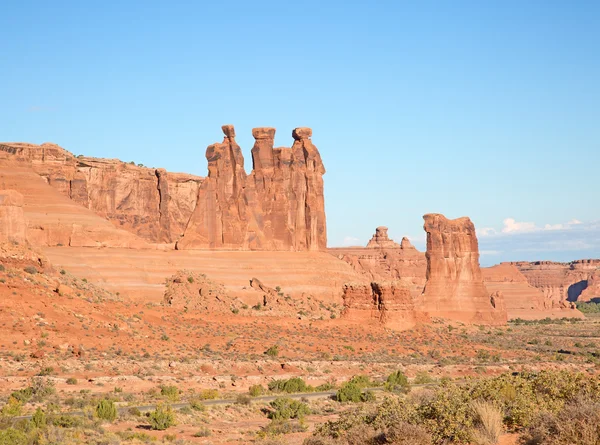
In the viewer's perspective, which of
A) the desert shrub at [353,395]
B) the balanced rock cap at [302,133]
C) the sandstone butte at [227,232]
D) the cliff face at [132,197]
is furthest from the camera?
the cliff face at [132,197]

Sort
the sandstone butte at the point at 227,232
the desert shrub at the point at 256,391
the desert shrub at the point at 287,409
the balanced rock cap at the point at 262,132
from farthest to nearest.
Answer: the balanced rock cap at the point at 262,132 < the sandstone butte at the point at 227,232 < the desert shrub at the point at 256,391 < the desert shrub at the point at 287,409

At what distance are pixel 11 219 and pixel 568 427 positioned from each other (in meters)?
41.9

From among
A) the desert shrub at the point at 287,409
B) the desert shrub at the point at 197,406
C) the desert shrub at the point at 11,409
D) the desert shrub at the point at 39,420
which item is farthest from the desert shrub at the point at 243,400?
the desert shrub at the point at 39,420

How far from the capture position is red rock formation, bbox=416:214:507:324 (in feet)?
291

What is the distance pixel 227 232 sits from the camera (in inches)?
3327

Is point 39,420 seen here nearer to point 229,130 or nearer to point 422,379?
point 422,379

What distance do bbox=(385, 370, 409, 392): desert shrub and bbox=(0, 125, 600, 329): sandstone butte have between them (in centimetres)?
1721

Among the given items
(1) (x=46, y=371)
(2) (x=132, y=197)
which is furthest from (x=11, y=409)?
(2) (x=132, y=197)

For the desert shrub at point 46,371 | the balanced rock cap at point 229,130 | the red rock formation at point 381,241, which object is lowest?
the desert shrub at point 46,371

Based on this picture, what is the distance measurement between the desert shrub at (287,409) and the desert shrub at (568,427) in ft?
38.5

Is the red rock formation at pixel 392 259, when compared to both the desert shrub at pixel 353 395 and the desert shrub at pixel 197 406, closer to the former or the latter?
the desert shrub at pixel 353 395

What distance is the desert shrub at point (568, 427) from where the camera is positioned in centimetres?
1748

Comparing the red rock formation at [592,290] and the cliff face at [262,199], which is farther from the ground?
the cliff face at [262,199]

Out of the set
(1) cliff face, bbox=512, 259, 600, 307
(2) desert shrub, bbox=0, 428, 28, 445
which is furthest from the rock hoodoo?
(2) desert shrub, bbox=0, 428, 28, 445
